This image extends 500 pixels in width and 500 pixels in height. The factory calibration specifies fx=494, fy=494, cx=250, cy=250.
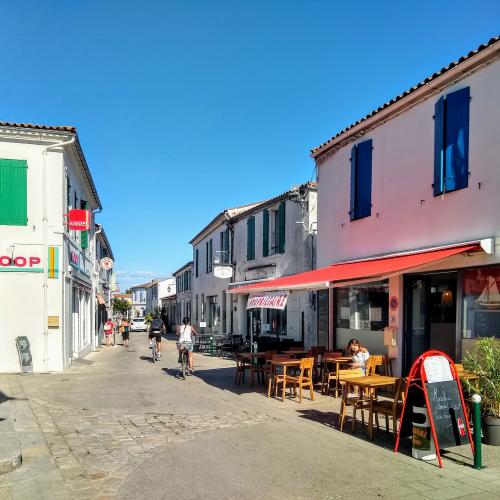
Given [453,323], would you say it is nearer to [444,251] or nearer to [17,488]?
[444,251]

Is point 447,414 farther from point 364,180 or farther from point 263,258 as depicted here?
point 263,258

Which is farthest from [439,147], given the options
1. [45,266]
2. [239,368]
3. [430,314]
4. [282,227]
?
[45,266]

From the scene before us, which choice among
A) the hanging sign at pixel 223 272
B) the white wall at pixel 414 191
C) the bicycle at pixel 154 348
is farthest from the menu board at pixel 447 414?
the hanging sign at pixel 223 272

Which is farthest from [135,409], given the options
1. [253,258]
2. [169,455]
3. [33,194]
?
[253,258]

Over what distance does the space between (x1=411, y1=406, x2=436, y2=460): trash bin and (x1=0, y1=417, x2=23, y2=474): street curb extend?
179 inches

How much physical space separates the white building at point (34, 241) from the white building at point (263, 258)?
18.0 ft

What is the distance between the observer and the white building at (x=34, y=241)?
1309cm

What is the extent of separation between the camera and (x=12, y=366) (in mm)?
13102

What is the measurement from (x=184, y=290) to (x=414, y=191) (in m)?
31.8

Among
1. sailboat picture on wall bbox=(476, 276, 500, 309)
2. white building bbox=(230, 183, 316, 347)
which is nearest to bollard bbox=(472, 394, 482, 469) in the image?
sailboat picture on wall bbox=(476, 276, 500, 309)

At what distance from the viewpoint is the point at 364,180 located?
37.9 feet

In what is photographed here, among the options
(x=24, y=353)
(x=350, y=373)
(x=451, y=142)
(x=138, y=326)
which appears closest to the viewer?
(x=350, y=373)

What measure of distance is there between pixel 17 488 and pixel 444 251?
7004mm

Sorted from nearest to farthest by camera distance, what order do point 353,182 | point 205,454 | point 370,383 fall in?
point 205,454, point 370,383, point 353,182
